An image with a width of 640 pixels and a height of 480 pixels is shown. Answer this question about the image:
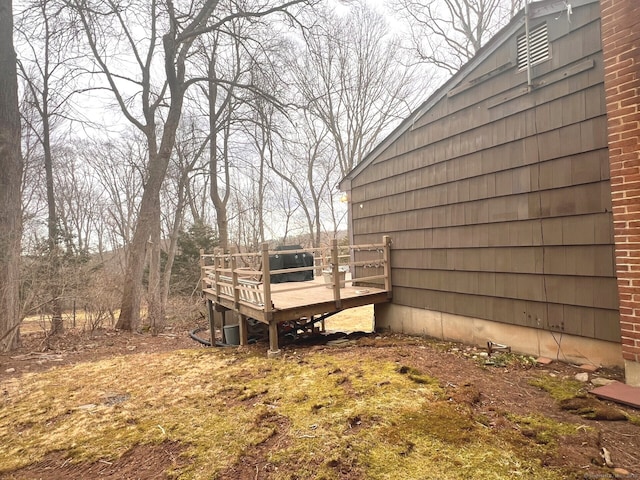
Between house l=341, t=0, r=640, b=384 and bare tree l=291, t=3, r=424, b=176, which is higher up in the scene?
bare tree l=291, t=3, r=424, b=176

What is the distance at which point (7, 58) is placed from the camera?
579 cm

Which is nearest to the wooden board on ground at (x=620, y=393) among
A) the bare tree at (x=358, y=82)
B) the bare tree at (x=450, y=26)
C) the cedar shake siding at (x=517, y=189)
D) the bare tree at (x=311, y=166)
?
the cedar shake siding at (x=517, y=189)

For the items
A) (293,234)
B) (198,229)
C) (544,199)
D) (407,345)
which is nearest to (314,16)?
(544,199)

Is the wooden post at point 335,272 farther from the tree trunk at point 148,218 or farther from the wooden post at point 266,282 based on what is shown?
the tree trunk at point 148,218

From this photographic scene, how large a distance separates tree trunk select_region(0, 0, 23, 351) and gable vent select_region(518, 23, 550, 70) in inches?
300

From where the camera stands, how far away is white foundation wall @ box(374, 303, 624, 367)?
131 inches

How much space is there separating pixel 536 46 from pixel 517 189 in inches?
60.9

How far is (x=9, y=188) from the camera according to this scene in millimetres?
5676

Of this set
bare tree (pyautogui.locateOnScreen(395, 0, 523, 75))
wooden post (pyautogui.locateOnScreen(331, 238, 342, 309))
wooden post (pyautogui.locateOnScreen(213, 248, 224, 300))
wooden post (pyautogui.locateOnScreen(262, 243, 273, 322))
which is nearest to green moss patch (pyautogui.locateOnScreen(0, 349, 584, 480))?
wooden post (pyautogui.locateOnScreen(262, 243, 273, 322))

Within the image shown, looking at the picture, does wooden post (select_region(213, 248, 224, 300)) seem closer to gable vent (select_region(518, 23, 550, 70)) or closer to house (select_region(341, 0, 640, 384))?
Result: house (select_region(341, 0, 640, 384))

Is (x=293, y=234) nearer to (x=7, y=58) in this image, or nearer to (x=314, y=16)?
(x=314, y=16)

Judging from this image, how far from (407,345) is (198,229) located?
12.8 metres

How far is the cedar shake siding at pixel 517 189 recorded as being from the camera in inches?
130

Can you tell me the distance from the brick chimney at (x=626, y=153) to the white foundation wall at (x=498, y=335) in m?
0.46
